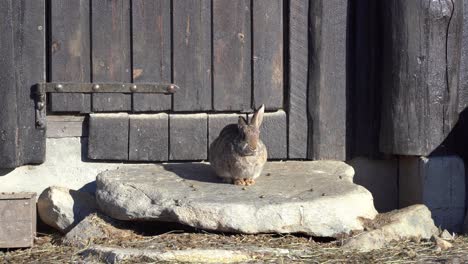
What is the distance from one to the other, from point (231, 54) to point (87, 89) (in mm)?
1118

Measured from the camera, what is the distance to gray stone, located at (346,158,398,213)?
766 centimetres

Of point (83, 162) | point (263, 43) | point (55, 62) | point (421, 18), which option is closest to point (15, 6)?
point (55, 62)

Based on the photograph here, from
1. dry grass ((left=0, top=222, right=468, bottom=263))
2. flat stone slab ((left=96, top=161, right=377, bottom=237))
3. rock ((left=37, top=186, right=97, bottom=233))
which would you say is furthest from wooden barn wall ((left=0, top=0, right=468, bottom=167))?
dry grass ((left=0, top=222, right=468, bottom=263))

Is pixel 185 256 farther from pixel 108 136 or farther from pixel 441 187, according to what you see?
pixel 441 187

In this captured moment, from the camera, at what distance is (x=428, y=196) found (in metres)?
7.34

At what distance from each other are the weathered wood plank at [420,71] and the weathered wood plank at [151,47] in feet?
5.46

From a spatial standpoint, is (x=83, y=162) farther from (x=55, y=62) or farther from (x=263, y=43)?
(x=263, y=43)

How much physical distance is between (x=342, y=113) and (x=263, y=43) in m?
0.84

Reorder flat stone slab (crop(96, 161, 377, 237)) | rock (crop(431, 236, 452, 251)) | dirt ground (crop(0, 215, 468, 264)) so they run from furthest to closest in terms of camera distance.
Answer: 1. rock (crop(431, 236, 452, 251))
2. flat stone slab (crop(96, 161, 377, 237))
3. dirt ground (crop(0, 215, 468, 264))

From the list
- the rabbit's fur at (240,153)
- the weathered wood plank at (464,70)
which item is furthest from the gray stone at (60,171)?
the weathered wood plank at (464,70)

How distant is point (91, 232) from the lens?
6535 millimetres

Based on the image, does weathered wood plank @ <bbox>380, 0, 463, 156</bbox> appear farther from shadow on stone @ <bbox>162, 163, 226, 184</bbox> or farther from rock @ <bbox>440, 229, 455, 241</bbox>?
shadow on stone @ <bbox>162, 163, 226, 184</bbox>

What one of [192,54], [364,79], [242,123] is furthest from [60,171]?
[364,79]

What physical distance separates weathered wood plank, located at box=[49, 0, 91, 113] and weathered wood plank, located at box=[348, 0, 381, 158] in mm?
2066
